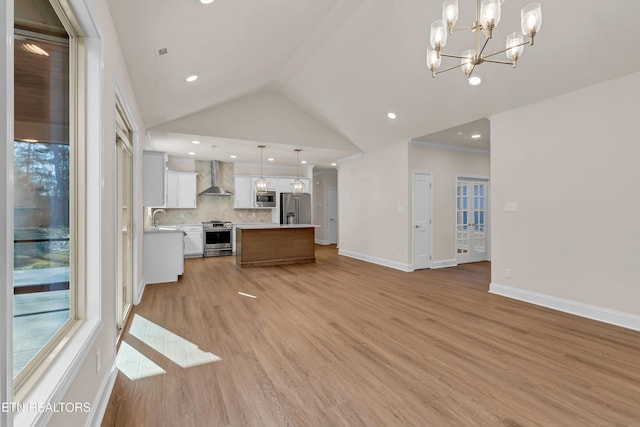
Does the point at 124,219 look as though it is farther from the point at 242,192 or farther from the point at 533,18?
the point at 242,192

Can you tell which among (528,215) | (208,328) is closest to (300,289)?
→ (208,328)

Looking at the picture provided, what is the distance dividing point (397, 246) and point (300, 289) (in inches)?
108

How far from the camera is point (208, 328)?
334 cm

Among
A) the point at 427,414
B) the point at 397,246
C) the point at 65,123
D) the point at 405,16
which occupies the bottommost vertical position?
the point at 427,414

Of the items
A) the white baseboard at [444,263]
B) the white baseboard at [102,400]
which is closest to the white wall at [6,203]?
the white baseboard at [102,400]

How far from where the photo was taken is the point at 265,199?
369 inches

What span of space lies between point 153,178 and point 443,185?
5.82 metres

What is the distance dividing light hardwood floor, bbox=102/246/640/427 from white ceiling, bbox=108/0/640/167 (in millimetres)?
2798

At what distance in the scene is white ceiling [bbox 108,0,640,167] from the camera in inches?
115

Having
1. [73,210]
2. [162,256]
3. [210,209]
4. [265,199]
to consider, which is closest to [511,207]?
[73,210]

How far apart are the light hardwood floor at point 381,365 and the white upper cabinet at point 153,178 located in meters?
1.51

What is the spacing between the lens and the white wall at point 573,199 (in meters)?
3.43

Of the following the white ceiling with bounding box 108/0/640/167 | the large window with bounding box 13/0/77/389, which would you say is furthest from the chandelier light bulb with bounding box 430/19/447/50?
the large window with bounding box 13/0/77/389

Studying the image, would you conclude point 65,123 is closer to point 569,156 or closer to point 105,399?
point 105,399
